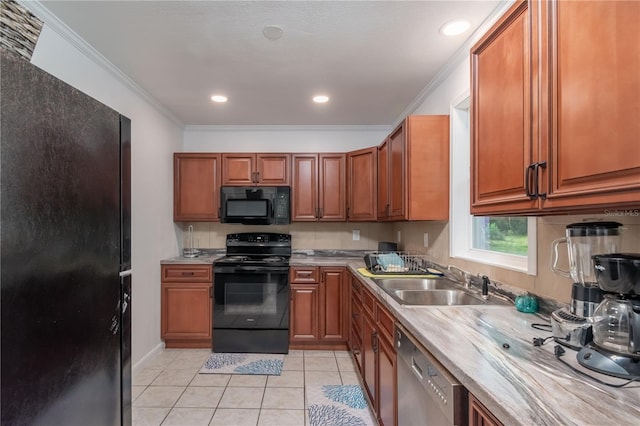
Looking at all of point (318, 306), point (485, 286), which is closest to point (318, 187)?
point (318, 306)

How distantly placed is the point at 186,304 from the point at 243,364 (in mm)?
865

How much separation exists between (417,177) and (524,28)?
1283 millimetres

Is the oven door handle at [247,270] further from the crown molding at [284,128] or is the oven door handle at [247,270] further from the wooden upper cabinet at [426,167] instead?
the crown molding at [284,128]

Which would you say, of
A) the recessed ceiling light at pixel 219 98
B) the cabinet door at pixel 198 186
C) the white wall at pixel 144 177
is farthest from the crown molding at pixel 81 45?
the cabinet door at pixel 198 186

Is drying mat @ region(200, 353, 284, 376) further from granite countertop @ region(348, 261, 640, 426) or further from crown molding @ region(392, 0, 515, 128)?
crown molding @ region(392, 0, 515, 128)

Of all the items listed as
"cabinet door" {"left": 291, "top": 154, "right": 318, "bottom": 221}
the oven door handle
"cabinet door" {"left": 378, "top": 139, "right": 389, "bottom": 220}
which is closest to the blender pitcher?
"cabinet door" {"left": 378, "top": 139, "right": 389, "bottom": 220}

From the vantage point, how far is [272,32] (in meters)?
1.89

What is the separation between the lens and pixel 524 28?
1056 millimetres

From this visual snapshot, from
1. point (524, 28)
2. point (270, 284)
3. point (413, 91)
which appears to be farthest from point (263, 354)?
point (524, 28)

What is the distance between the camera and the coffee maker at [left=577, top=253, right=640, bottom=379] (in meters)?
0.79

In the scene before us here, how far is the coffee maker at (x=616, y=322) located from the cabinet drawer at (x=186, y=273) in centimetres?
298

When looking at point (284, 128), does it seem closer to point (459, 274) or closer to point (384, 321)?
point (459, 274)

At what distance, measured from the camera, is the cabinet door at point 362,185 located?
10.5 ft

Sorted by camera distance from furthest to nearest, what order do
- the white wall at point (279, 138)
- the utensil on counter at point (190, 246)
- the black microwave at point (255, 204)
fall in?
the white wall at point (279, 138) < the utensil on counter at point (190, 246) < the black microwave at point (255, 204)
